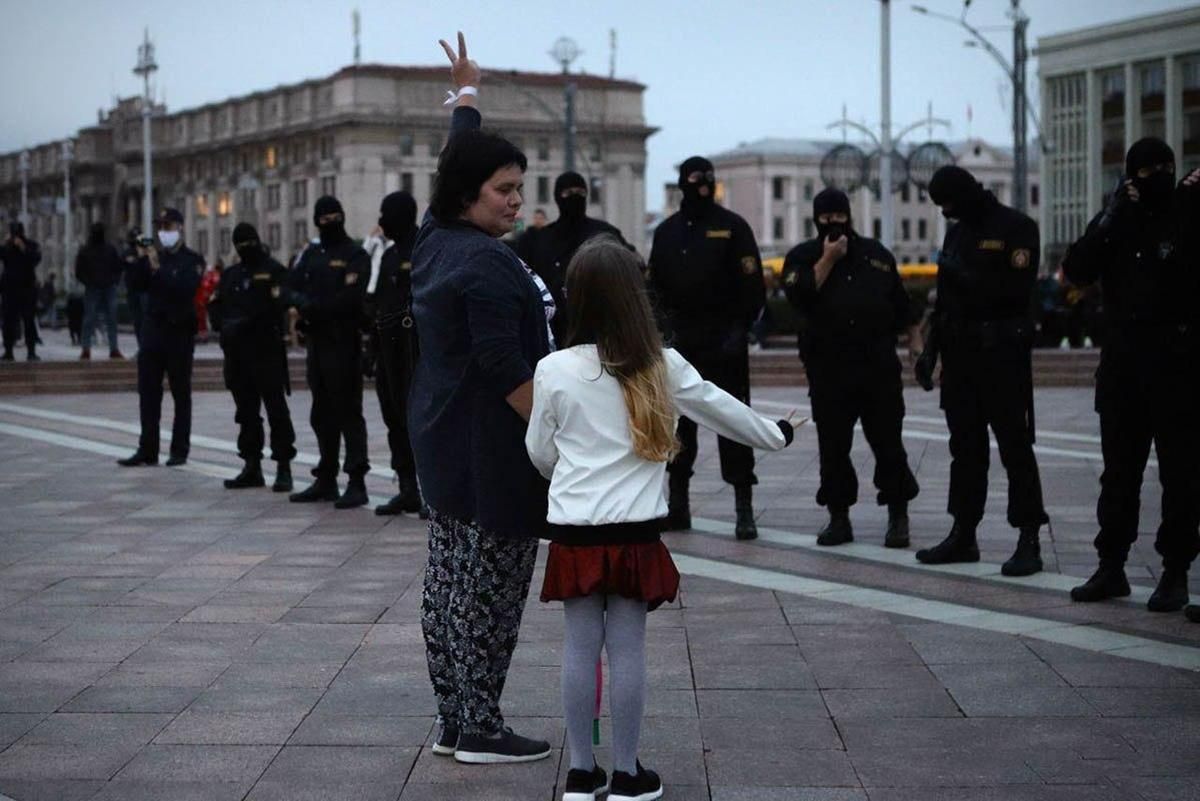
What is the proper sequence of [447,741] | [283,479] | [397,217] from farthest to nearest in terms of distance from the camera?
1. [283,479]
2. [397,217]
3. [447,741]

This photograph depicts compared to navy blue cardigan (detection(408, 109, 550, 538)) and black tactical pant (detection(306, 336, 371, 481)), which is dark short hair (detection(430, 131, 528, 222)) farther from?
black tactical pant (detection(306, 336, 371, 481))

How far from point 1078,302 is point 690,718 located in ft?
88.4

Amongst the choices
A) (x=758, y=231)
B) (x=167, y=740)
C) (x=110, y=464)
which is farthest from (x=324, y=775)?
(x=758, y=231)

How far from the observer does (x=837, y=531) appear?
977 centimetres

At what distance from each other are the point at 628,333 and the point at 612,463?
34 cm

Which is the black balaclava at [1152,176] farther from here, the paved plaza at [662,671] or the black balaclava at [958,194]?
the paved plaza at [662,671]

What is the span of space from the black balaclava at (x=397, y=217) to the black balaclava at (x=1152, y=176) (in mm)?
4092

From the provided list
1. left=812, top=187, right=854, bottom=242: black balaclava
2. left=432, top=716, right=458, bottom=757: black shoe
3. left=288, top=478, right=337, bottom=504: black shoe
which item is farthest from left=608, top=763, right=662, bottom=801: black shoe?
left=288, top=478, right=337, bottom=504: black shoe

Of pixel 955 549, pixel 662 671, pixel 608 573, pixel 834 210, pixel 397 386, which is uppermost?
pixel 834 210

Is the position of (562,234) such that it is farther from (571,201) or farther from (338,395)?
(338,395)

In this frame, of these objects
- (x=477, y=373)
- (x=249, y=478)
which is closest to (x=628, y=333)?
(x=477, y=373)

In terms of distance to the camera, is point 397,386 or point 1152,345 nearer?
point 1152,345

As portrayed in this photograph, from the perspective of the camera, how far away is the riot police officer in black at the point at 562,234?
1013cm

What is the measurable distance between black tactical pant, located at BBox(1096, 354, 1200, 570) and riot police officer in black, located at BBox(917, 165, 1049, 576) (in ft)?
2.58
